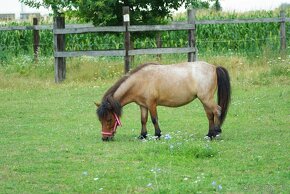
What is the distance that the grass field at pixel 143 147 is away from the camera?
27.7 feet

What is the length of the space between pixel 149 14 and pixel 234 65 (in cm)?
315

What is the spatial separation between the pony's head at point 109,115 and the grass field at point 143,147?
0.69 feet

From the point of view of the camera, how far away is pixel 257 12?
32.5 metres

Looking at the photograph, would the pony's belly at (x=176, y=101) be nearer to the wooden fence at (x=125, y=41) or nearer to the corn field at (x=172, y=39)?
the wooden fence at (x=125, y=41)

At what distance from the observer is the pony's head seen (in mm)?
11914

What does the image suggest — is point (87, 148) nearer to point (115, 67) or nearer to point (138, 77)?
point (138, 77)

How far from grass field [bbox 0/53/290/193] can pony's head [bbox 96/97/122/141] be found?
210mm

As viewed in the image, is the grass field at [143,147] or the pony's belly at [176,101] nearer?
the grass field at [143,147]

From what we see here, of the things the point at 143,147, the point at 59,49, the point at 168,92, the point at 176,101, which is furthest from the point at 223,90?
the point at 59,49

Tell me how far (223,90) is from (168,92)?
37.0 inches

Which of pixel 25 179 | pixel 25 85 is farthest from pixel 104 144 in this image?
pixel 25 85

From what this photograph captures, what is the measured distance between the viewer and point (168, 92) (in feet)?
40.1

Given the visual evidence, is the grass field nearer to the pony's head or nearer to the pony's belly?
the pony's head

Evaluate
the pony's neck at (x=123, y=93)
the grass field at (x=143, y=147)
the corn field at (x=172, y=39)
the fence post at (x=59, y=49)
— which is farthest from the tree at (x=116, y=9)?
the pony's neck at (x=123, y=93)
